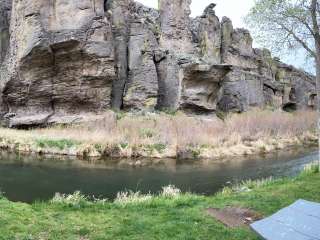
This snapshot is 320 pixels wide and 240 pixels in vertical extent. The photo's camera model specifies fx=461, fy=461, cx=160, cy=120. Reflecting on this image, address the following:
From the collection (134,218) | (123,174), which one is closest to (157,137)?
(123,174)

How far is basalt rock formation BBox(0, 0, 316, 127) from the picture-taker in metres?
41.2

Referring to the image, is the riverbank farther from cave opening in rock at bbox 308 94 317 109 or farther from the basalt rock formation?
cave opening in rock at bbox 308 94 317 109

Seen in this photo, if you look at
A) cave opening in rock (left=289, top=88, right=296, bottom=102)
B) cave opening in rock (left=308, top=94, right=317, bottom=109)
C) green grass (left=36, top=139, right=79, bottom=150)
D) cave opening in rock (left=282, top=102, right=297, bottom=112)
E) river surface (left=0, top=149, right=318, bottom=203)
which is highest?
cave opening in rock (left=289, top=88, right=296, bottom=102)

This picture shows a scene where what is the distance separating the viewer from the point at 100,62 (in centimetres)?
4172

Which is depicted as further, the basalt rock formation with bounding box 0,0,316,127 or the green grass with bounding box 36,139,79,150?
the basalt rock formation with bounding box 0,0,316,127

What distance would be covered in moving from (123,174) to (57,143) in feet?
33.7

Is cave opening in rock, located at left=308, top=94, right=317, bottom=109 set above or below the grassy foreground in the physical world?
above

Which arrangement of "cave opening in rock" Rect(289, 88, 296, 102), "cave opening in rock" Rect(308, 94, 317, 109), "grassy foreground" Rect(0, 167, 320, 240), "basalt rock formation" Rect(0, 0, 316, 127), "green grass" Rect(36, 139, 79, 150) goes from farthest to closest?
1. "cave opening in rock" Rect(308, 94, 317, 109)
2. "cave opening in rock" Rect(289, 88, 296, 102)
3. "basalt rock formation" Rect(0, 0, 316, 127)
4. "green grass" Rect(36, 139, 79, 150)
5. "grassy foreground" Rect(0, 167, 320, 240)

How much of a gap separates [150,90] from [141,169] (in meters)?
18.8

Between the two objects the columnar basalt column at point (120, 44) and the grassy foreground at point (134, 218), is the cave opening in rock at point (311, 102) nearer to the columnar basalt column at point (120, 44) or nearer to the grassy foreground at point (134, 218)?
the columnar basalt column at point (120, 44)

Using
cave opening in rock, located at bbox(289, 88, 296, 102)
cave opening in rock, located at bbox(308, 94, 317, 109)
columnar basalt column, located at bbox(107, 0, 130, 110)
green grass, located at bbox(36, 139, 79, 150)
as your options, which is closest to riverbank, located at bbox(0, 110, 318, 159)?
green grass, located at bbox(36, 139, 79, 150)

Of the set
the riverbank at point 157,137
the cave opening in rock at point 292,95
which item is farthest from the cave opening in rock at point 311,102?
the riverbank at point 157,137

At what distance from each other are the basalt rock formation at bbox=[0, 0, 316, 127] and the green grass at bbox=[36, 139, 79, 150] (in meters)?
8.00

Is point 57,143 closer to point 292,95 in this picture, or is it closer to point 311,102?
point 292,95
